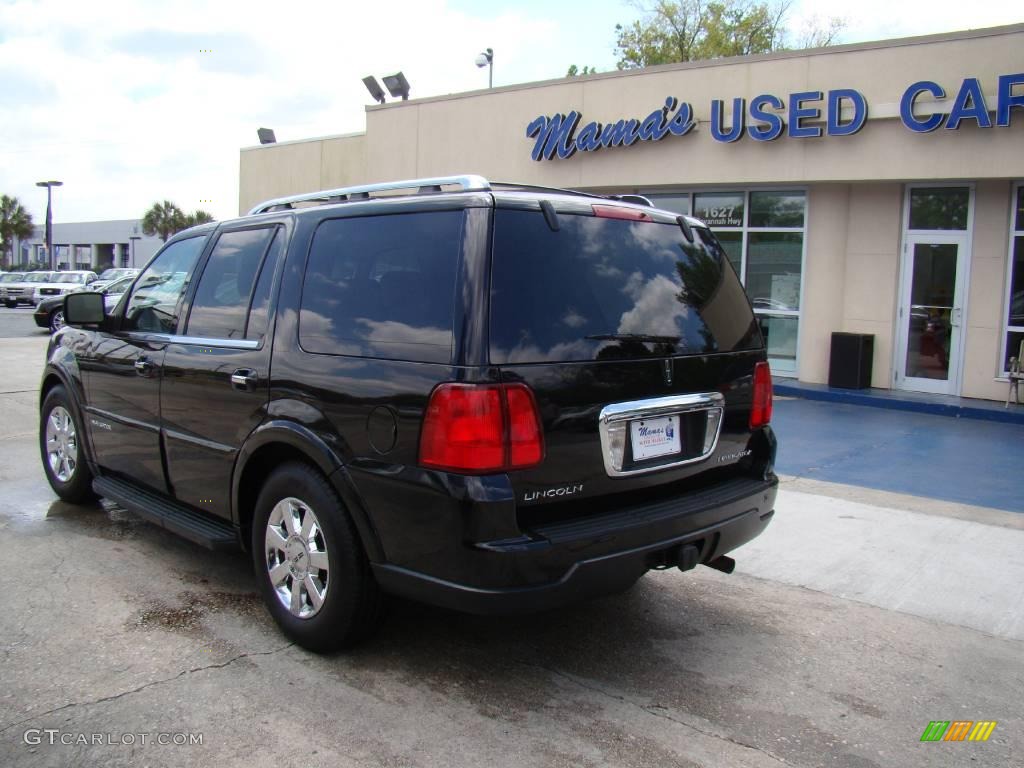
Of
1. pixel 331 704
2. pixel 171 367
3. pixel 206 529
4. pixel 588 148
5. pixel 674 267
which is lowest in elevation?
pixel 331 704

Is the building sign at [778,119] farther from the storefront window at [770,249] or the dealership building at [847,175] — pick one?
the storefront window at [770,249]

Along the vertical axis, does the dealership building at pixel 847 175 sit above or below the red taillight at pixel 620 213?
above

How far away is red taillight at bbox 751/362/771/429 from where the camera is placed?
4289 mm

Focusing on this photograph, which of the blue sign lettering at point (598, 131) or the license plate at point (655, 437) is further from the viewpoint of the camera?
the blue sign lettering at point (598, 131)

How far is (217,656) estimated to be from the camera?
392 cm

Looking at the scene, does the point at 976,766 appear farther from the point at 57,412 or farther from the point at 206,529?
the point at 57,412

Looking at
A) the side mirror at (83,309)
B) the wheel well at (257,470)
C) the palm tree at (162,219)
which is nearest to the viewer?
the wheel well at (257,470)

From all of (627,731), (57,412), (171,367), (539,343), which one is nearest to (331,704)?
(627,731)

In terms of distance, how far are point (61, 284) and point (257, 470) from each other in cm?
3520

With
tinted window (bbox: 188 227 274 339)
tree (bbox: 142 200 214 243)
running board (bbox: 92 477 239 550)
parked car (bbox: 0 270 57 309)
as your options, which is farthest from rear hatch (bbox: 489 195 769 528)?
tree (bbox: 142 200 214 243)

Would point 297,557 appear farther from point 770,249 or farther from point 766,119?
point 770,249

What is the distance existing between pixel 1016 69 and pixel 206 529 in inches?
446

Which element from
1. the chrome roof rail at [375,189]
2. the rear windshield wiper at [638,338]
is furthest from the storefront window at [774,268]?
the rear windshield wiper at [638,338]

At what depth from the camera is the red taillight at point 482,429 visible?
3201 millimetres
